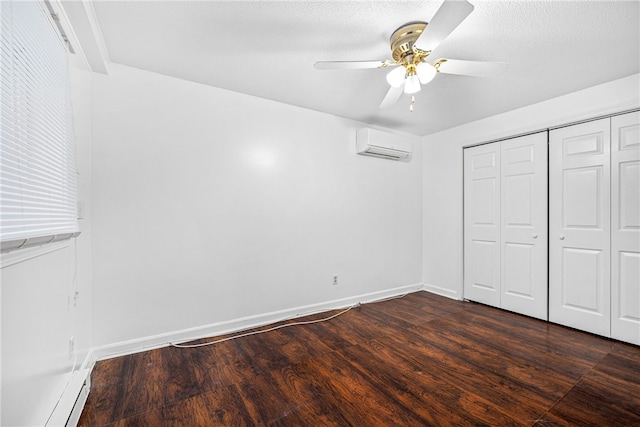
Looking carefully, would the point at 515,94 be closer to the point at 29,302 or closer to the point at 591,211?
the point at 591,211

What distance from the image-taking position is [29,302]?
1107 mm

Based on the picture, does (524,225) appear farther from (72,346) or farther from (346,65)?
(72,346)

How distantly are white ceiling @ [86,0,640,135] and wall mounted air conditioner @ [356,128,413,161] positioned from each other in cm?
61

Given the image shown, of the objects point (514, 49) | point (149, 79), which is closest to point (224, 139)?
point (149, 79)

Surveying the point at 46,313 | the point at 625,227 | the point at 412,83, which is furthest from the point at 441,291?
the point at 46,313

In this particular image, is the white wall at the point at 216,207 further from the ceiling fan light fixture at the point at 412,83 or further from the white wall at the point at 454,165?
the ceiling fan light fixture at the point at 412,83

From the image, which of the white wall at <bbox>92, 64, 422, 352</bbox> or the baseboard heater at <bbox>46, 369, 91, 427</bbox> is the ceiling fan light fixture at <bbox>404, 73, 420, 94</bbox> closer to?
the white wall at <bbox>92, 64, 422, 352</bbox>

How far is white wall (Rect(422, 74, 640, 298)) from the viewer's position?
2.64 metres

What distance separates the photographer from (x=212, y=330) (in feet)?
8.10

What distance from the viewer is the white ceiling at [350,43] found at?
1.57 meters

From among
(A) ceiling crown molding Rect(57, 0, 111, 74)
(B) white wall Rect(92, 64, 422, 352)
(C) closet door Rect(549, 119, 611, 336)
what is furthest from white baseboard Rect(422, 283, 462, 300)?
(A) ceiling crown molding Rect(57, 0, 111, 74)

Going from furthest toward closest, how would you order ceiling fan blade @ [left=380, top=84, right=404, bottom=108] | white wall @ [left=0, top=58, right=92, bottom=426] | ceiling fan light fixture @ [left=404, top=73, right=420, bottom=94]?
1. ceiling fan blade @ [left=380, top=84, right=404, bottom=108]
2. ceiling fan light fixture @ [left=404, top=73, right=420, bottom=94]
3. white wall @ [left=0, top=58, right=92, bottom=426]

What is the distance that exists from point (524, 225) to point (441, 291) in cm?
136

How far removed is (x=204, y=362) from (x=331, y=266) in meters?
1.62
